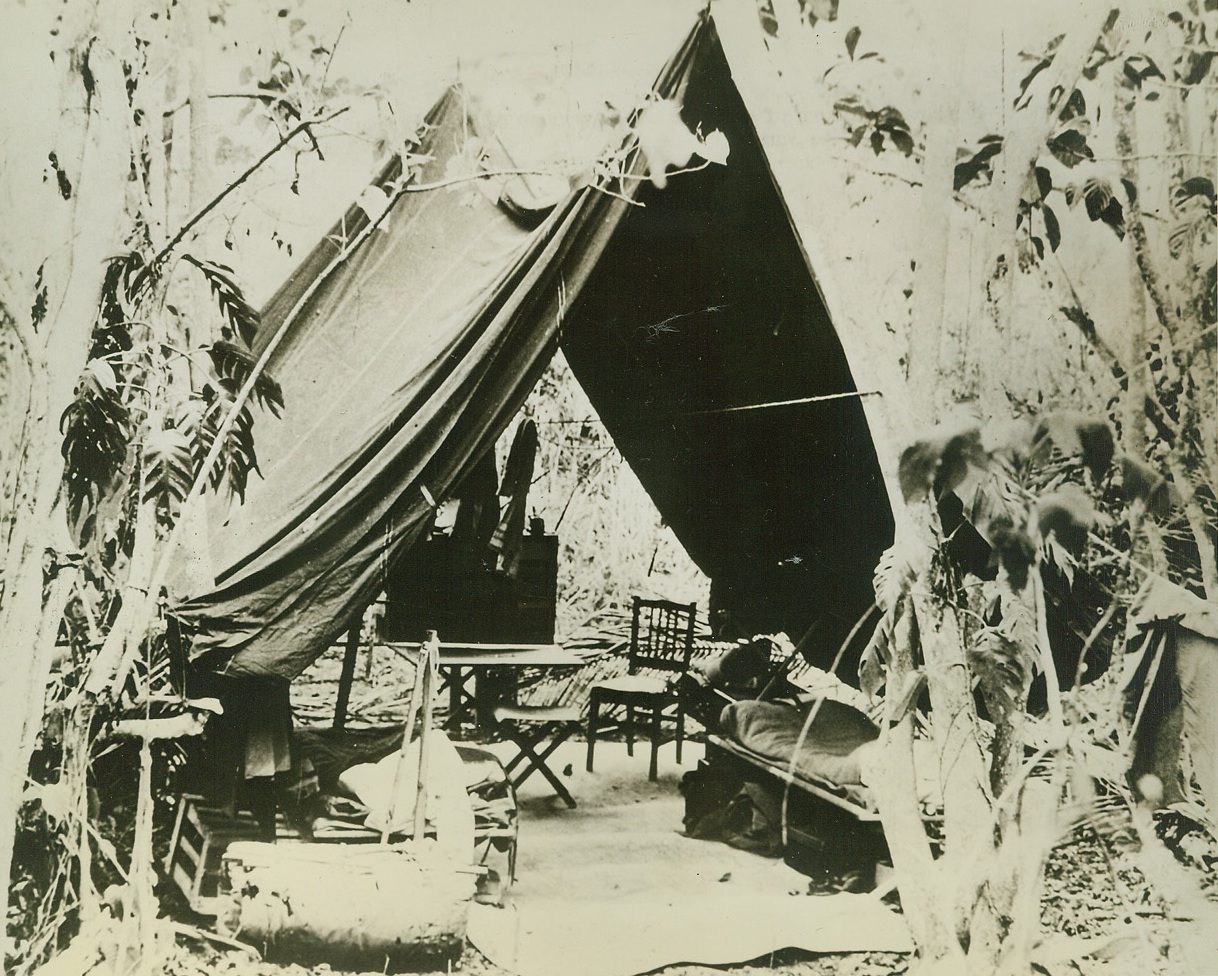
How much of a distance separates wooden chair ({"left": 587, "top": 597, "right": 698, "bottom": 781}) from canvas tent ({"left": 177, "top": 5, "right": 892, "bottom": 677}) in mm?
537

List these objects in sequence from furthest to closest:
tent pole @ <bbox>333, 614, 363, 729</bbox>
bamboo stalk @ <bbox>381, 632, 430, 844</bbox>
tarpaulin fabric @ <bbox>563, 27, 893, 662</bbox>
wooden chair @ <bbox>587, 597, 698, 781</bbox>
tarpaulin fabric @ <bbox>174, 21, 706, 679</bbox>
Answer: wooden chair @ <bbox>587, 597, 698, 781</bbox>
tent pole @ <bbox>333, 614, 363, 729</bbox>
tarpaulin fabric @ <bbox>563, 27, 893, 662</bbox>
bamboo stalk @ <bbox>381, 632, 430, 844</bbox>
tarpaulin fabric @ <bbox>174, 21, 706, 679</bbox>

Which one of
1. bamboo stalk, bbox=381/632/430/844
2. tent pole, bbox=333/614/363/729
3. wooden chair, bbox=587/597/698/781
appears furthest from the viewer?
wooden chair, bbox=587/597/698/781

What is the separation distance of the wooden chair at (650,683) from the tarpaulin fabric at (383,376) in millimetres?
1043

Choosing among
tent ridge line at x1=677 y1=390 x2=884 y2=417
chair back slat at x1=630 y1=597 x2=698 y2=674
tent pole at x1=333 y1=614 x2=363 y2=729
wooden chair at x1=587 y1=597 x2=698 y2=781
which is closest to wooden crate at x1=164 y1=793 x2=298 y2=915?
tent pole at x1=333 y1=614 x2=363 y2=729

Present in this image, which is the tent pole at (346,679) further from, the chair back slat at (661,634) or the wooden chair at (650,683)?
the chair back slat at (661,634)

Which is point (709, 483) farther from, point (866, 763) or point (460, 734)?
Answer: point (460, 734)

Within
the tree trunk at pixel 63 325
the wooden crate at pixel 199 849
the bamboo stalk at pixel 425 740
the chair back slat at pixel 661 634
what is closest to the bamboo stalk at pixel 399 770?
the bamboo stalk at pixel 425 740

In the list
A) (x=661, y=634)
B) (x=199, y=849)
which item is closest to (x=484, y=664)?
(x=661, y=634)

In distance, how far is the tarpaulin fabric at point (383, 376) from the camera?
7.30 feet

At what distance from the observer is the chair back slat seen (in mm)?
3092

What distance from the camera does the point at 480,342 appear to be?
233 centimetres

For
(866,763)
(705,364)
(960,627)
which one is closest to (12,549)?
(705,364)

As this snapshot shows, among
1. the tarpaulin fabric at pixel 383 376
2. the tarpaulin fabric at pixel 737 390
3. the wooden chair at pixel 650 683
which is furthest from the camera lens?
the wooden chair at pixel 650 683

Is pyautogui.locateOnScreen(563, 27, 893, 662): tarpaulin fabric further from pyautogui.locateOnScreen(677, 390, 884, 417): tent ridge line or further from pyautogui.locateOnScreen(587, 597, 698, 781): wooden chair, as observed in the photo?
pyautogui.locateOnScreen(587, 597, 698, 781): wooden chair
